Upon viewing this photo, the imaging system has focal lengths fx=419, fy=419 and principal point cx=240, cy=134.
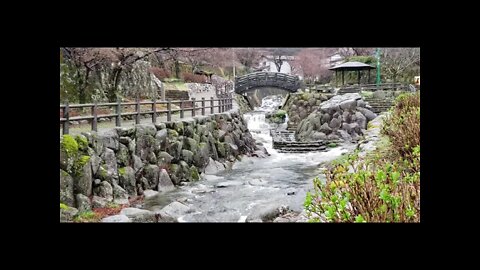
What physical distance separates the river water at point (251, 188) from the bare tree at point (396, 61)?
4.07 ft

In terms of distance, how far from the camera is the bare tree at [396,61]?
4760mm

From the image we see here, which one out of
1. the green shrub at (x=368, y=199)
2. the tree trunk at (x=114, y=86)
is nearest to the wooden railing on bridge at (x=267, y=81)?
the tree trunk at (x=114, y=86)

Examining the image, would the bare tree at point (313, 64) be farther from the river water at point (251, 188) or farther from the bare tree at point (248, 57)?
the river water at point (251, 188)

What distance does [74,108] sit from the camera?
460 centimetres

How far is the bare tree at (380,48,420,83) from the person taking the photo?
476 centimetres

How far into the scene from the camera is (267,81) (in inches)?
307

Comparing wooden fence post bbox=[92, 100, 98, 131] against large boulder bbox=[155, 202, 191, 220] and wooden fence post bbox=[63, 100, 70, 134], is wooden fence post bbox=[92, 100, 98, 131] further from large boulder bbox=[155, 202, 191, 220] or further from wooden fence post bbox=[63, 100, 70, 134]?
large boulder bbox=[155, 202, 191, 220]

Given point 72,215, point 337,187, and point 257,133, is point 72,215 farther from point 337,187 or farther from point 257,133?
point 257,133

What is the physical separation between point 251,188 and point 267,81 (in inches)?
125

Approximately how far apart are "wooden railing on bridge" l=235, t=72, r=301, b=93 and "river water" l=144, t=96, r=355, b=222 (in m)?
1.57

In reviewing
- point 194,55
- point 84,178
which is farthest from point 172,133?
point 84,178

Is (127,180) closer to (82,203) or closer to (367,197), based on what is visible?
(82,203)

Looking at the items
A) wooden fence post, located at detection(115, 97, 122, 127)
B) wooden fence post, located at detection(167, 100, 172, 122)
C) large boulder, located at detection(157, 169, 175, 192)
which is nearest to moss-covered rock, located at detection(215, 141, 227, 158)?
wooden fence post, located at detection(167, 100, 172, 122)

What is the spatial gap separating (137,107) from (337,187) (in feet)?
11.0
